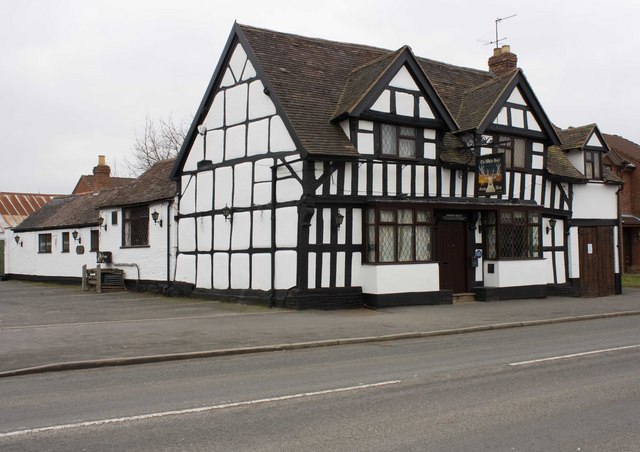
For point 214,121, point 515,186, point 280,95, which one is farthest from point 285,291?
point 515,186

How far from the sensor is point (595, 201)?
25.5 m

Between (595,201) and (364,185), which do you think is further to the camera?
(595,201)

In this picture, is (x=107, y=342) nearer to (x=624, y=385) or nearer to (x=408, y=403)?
(x=408, y=403)

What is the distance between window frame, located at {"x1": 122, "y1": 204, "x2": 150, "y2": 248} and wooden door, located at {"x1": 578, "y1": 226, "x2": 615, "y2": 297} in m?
17.0

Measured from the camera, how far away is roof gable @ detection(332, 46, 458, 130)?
1877 centimetres

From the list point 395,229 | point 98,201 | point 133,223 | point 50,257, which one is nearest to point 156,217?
point 133,223

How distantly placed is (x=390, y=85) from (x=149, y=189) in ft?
39.2

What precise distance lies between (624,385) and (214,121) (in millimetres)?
16845

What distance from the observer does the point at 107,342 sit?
1210cm

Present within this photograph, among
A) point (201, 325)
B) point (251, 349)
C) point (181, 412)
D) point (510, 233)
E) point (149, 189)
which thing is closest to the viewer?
point (181, 412)

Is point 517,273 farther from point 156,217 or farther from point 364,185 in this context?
point 156,217

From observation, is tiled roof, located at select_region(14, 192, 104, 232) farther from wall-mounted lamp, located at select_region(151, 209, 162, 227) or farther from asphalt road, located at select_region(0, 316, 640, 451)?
asphalt road, located at select_region(0, 316, 640, 451)

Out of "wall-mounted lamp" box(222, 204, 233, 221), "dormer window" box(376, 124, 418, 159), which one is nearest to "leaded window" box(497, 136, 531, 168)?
"dormer window" box(376, 124, 418, 159)

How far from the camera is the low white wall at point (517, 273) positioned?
21.2 metres
